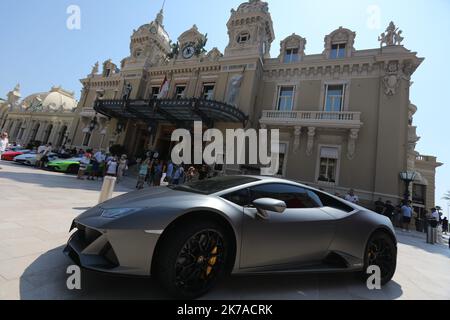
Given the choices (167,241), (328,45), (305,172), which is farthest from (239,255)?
(328,45)

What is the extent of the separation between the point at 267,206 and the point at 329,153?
46.0 feet

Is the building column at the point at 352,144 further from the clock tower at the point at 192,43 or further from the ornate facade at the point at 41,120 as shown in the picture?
the ornate facade at the point at 41,120

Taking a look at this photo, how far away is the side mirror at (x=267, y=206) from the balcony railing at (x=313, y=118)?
1387 centimetres

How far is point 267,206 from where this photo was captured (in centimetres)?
222

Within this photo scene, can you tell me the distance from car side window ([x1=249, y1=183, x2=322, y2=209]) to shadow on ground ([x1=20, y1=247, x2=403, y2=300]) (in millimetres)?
959

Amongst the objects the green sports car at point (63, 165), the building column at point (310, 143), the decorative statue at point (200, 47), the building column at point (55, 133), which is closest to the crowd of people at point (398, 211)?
the building column at point (310, 143)

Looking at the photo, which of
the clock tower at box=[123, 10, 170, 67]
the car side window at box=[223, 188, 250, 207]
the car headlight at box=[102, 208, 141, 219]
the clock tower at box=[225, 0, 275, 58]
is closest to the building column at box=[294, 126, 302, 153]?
the clock tower at box=[225, 0, 275, 58]

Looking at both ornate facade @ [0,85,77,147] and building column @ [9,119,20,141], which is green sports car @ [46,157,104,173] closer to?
ornate facade @ [0,85,77,147]

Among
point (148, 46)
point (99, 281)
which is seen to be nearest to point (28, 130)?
point (148, 46)

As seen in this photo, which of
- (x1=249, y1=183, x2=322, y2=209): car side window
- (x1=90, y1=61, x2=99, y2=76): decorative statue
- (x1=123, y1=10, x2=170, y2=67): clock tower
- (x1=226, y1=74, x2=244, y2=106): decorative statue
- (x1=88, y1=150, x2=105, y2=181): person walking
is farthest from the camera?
(x1=90, y1=61, x2=99, y2=76): decorative statue

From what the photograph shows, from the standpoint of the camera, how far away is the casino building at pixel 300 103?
13.6 metres

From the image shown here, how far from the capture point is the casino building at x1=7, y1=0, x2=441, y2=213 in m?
13.6

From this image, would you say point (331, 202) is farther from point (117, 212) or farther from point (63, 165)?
point (63, 165)
